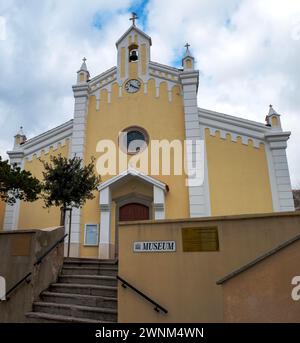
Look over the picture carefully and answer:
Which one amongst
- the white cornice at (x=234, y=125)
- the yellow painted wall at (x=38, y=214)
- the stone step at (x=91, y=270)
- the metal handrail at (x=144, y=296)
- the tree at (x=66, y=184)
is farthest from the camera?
the yellow painted wall at (x=38, y=214)

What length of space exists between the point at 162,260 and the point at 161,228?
2.03 feet

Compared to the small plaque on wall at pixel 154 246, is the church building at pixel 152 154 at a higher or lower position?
higher

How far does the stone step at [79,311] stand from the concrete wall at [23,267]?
437 millimetres

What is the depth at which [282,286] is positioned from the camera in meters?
3.70

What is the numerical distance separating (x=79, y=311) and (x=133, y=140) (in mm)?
7784

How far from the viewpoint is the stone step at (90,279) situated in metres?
6.62

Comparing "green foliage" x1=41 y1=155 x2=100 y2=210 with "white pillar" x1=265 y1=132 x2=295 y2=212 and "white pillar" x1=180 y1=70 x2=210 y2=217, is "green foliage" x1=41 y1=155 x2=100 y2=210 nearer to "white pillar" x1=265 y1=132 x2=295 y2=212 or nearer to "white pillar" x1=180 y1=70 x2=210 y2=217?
"white pillar" x1=180 y1=70 x2=210 y2=217

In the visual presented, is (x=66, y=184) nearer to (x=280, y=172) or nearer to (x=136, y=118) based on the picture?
(x=136, y=118)

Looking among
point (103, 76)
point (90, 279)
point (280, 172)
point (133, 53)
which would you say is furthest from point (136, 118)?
point (90, 279)

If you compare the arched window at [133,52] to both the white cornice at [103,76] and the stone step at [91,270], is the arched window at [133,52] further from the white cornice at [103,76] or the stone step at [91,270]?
the stone step at [91,270]

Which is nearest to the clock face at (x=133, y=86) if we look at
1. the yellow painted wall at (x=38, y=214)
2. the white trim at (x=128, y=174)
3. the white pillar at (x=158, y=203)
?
the yellow painted wall at (x=38, y=214)

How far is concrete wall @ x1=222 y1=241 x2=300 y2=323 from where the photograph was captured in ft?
12.0

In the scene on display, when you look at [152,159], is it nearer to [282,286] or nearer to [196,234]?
[196,234]
